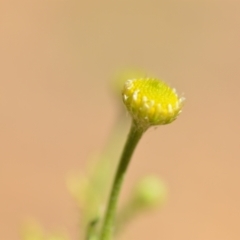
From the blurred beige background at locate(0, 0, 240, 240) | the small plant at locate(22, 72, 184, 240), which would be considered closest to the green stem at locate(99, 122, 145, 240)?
the small plant at locate(22, 72, 184, 240)

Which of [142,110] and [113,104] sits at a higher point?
[142,110]

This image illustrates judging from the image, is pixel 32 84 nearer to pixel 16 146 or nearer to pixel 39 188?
pixel 16 146

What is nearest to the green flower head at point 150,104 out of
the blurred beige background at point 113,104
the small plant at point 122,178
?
the small plant at point 122,178

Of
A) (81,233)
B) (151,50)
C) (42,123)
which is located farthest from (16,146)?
(81,233)

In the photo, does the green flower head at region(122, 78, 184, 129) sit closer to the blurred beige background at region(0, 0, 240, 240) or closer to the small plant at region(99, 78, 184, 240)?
the small plant at region(99, 78, 184, 240)

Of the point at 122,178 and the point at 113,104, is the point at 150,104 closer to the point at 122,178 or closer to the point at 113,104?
the point at 122,178

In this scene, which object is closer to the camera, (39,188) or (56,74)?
(39,188)

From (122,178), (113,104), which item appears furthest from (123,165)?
(113,104)
